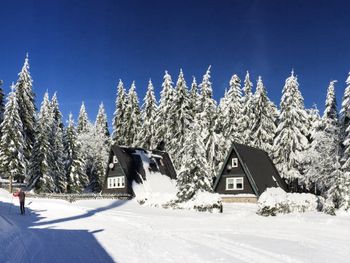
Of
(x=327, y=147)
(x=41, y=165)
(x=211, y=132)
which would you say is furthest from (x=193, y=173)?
(x=41, y=165)

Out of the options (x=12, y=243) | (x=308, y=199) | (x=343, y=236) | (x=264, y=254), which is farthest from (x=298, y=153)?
(x=12, y=243)

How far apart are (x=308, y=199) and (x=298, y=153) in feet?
56.7

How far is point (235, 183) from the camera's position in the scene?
43438 mm

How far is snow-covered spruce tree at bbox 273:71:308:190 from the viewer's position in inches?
1987

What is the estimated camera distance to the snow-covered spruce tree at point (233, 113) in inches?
2168

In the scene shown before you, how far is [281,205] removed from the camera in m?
30.2

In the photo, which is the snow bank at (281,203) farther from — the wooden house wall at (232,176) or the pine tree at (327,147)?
the wooden house wall at (232,176)

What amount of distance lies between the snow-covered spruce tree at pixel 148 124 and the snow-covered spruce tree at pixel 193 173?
970 inches

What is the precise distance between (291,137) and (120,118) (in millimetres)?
32279

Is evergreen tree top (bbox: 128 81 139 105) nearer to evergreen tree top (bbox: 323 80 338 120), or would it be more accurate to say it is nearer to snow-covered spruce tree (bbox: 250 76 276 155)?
snow-covered spruce tree (bbox: 250 76 276 155)

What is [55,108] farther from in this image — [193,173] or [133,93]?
[193,173]

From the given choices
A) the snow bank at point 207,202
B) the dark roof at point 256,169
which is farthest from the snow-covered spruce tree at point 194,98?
the snow bank at point 207,202

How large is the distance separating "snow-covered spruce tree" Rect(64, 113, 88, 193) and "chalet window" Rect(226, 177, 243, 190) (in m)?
24.2

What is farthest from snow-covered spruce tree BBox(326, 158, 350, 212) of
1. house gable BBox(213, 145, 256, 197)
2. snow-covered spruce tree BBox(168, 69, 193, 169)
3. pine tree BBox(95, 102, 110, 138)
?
pine tree BBox(95, 102, 110, 138)
